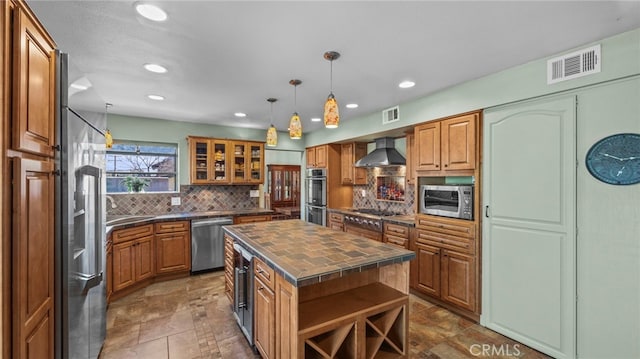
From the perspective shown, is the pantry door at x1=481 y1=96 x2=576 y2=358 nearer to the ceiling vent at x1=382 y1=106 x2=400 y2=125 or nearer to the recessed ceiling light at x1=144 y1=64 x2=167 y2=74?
the ceiling vent at x1=382 y1=106 x2=400 y2=125

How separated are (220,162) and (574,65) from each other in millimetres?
4623

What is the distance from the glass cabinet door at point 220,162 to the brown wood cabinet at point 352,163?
2145 mm

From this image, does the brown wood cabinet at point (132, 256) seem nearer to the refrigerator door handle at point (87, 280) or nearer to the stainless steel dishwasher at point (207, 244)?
the stainless steel dishwasher at point (207, 244)

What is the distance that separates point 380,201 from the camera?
4.81m

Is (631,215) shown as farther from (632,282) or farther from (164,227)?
(164,227)


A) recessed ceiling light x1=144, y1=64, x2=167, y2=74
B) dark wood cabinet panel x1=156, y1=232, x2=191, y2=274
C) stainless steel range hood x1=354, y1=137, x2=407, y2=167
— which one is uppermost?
recessed ceiling light x1=144, y1=64, x2=167, y2=74

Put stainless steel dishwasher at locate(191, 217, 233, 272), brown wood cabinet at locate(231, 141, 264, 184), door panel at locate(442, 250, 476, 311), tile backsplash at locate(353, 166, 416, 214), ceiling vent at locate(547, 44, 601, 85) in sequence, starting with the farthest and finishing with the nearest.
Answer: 1. brown wood cabinet at locate(231, 141, 264, 184)
2. tile backsplash at locate(353, 166, 416, 214)
3. stainless steel dishwasher at locate(191, 217, 233, 272)
4. door panel at locate(442, 250, 476, 311)
5. ceiling vent at locate(547, 44, 601, 85)

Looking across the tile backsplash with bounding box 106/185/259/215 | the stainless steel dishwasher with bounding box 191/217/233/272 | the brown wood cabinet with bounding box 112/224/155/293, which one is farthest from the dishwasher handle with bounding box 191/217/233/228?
the tile backsplash with bounding box 106/185/259/215

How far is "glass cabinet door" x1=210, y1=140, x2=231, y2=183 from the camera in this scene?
4730 mm

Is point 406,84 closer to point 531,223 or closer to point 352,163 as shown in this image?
point 531,223

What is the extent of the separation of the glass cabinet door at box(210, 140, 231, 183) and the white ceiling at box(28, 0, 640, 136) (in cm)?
166

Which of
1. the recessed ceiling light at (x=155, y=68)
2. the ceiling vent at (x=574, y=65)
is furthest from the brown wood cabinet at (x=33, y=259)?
the ceiling vent at (x=574, y=65)

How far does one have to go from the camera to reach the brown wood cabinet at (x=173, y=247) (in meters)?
3.96

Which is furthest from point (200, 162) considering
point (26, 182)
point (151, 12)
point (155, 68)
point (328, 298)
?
point (26, 182)
